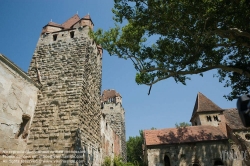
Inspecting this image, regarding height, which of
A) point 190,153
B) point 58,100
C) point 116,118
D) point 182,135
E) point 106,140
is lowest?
point 190,153

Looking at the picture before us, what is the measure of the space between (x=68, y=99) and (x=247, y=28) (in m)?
8.69

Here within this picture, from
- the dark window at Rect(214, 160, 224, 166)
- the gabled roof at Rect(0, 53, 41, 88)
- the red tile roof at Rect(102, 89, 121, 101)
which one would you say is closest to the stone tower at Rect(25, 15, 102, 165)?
the gabled roof at Rect(0, 53, 41, 88)

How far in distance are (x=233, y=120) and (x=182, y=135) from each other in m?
7.37

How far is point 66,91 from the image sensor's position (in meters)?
7.77

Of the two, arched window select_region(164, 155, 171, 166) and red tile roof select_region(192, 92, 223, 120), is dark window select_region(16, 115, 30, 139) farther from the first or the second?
red tile roof select_region(192, 92, 223, 120)

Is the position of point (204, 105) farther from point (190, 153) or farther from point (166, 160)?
point (166, 160)

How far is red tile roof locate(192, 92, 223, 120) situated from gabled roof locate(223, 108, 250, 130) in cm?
114

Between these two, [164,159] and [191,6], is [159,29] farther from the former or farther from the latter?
[164,159]

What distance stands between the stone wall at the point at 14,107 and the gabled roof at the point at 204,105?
20.2 meters

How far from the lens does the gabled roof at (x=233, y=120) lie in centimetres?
1769

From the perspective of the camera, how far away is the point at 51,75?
8469mm

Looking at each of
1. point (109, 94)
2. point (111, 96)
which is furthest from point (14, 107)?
point (109, 94)

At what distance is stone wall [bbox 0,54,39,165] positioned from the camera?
6.22 metres

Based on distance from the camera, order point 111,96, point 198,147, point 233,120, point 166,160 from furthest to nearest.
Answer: point 111,96, point 233,120, point 166,160, point 198,147
